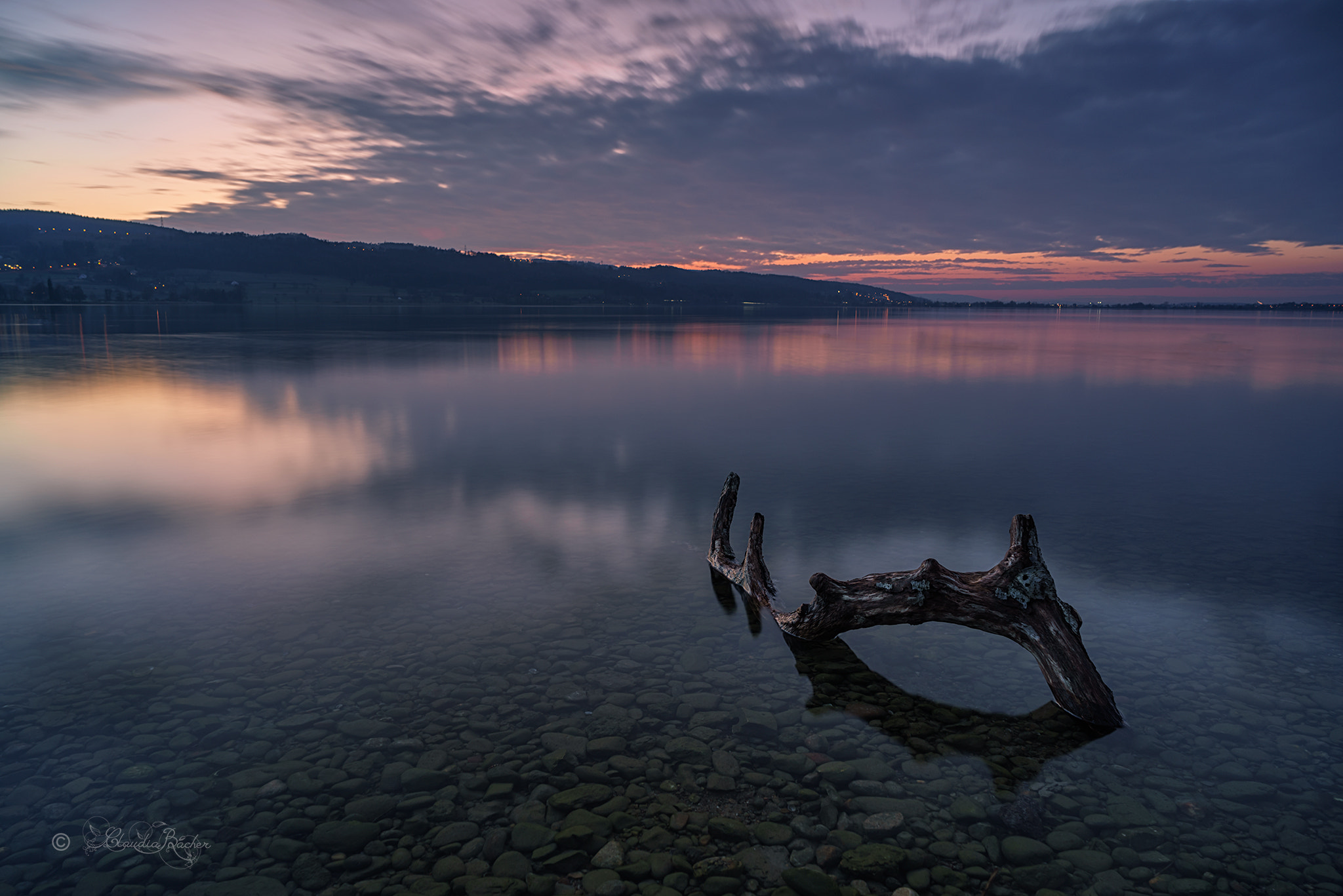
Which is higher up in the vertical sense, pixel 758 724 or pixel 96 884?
pixel 758 724

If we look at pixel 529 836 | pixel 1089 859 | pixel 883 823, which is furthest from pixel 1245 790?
pixel 529 836

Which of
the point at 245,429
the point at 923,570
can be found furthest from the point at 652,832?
the point at 245,429

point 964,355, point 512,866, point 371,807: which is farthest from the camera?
point 964,355

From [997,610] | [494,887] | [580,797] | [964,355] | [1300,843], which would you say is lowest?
[494,887]

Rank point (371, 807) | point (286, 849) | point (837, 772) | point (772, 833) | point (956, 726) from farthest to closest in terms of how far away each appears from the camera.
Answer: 1. point (956, 726)
2. point (837, 772)
3. point (371, 807)
4. point (772, 833)
5. point (286, 849)

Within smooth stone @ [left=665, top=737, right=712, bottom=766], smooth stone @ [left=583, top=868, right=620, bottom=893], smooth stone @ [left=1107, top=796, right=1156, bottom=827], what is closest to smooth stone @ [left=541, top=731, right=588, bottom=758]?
smooth stone @ [left=665, top=737, right=712, bottom=766]

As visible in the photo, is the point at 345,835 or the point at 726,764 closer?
the point at 345,835

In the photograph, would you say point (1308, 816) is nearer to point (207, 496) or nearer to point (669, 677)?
point (669, 677)

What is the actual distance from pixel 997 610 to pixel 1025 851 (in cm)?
306

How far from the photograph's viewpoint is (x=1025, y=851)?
654 centimetres

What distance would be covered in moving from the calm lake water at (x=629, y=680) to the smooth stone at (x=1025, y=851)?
0.05 meters

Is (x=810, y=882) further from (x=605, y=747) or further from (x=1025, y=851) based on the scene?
(x=605, y=747)

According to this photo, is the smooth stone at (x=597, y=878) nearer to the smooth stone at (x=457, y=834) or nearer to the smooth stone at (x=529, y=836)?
the smooth stone at (x=529, y=836)

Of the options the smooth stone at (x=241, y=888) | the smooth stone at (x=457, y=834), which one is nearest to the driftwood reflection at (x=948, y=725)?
the smooth stone at (x=457, y=834)
